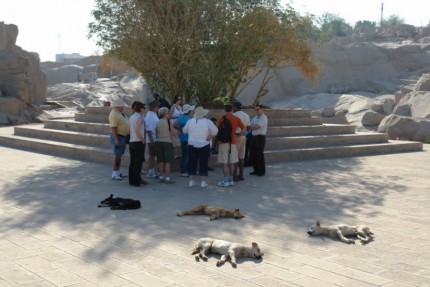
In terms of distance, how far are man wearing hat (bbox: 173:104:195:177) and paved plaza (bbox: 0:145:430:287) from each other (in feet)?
0.84

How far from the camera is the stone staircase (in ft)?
→ 42.6

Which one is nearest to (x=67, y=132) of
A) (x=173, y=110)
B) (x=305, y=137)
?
(x=173, y=110)

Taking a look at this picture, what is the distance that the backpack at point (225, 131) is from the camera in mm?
9070

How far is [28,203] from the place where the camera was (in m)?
7.79

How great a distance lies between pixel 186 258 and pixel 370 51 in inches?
1600

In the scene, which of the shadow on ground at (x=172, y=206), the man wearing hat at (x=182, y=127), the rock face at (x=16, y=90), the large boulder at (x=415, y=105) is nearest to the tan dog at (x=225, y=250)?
the shadow on ground at (x=172, y=206)

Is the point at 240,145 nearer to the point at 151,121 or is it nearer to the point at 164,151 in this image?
the point at 164,151

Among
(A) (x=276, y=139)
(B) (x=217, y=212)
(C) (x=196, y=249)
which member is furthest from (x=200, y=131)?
(A) (x=276, y=139)

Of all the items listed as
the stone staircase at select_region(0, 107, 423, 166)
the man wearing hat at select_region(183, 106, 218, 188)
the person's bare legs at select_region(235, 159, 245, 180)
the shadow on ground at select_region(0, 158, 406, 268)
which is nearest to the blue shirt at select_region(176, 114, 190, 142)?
the shadow on ground at select_region(0, 158, 406, 268)

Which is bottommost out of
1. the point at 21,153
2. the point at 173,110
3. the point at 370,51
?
the point at 21,153

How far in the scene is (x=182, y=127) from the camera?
400 inches

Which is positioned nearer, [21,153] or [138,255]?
[138,255]

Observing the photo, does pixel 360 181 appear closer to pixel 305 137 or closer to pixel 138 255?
pixel 305 137

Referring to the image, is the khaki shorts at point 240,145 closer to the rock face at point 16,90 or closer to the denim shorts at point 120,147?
the denim shorts at point 120,147
